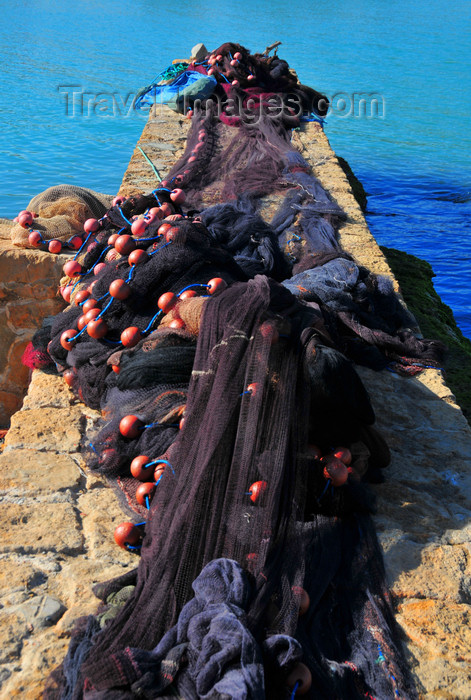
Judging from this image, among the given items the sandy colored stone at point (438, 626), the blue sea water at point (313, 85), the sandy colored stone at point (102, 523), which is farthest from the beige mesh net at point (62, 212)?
the blue sea water at point (313, 85)

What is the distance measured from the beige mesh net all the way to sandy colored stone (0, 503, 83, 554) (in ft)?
8.58

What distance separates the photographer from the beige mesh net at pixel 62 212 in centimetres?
445

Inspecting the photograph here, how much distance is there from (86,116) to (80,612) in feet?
52.9

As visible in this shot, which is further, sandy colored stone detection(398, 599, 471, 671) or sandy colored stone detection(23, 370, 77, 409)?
sandy colored stone detection(23, 370, 77, 409)

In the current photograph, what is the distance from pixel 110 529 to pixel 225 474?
0.54 metres

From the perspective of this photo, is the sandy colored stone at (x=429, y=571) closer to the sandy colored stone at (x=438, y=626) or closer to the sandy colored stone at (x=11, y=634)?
the sandy colored stone at (x=438, y=626)

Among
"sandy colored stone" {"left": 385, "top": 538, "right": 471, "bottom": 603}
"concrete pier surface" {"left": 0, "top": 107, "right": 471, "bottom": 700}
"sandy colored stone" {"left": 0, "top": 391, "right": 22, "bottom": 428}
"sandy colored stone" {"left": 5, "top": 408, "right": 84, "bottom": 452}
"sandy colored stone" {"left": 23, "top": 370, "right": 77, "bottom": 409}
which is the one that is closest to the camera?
"concrete pier surface" {"left": 0, "top": 107, "right": 471, "bottom": 700}

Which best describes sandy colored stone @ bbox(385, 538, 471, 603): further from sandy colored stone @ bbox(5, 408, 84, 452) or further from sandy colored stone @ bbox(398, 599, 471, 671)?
sandy colored stone @ bbox(5, 408, 84, 452)

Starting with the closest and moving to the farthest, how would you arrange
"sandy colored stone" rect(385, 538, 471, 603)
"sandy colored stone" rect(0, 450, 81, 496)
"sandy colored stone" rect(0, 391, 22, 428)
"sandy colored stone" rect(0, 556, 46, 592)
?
"sandy colored stone" rect(0, 556, 46, 592)
"sandy colored stone" rect(385, 538, 471, 603)
"sandy colored stone" rect(0, 450, 81, 496)
"sandy colored stone" rect(0, 391, 22, 428)

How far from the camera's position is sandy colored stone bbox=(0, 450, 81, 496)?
7.79 ft

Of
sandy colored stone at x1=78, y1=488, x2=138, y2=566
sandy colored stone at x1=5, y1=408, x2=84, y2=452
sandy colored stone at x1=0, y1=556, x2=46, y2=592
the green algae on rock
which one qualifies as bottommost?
sandy colored stone at x1=0, y1=556, x2=46, y2=592

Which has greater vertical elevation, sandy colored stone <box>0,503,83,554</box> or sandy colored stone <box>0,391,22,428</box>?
sandy colored stone <box>0,391,22,428</box>

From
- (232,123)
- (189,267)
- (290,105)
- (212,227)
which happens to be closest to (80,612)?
(189,267)

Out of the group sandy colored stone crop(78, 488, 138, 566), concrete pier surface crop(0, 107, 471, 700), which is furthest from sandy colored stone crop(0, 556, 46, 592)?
sandy colored stone crop(78, 488, 138, 566)
